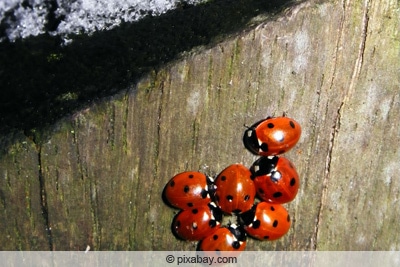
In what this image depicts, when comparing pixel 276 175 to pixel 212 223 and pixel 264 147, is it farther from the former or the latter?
pixel 212 223

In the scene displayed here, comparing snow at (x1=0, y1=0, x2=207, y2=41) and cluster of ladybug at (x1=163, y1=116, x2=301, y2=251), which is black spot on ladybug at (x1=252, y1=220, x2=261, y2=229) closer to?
cluster of ladybug at (x1=163, y1=116, x2=301, y2=251)

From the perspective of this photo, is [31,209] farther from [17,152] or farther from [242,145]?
[242,145]

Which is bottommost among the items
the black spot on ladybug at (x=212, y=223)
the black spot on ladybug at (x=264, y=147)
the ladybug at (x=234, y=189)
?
the black spot on ladybug at (x=212, y=223)

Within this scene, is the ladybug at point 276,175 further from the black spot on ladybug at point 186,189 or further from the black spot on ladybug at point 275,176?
Answer: the black spot on ladybug at point 186,189

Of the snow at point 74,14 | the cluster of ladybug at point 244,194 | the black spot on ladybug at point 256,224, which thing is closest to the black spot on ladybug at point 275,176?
the cluster of ladybug at point 244,194

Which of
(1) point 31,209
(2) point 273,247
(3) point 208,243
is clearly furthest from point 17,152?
(2) point 273,247

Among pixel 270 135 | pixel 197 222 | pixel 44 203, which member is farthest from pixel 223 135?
pixel 44 203
